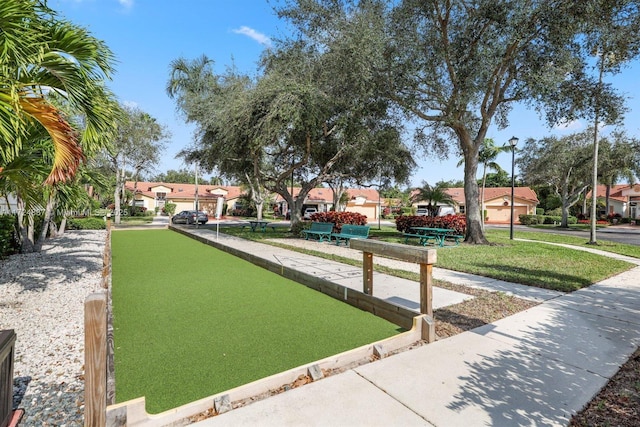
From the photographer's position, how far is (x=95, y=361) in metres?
2.05

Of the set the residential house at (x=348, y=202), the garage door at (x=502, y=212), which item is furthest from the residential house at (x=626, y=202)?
the residential house at (x=348, y=202)

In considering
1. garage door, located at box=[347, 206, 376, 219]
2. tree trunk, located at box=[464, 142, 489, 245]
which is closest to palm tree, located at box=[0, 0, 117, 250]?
tree trunk, located at box=[464, 142, 489, 245]

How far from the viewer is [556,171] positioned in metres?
28.9

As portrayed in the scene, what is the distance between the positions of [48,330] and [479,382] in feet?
16.8

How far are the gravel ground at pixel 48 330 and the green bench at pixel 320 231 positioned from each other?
7.73 meters

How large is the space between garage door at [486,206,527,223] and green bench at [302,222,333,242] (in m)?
33.1

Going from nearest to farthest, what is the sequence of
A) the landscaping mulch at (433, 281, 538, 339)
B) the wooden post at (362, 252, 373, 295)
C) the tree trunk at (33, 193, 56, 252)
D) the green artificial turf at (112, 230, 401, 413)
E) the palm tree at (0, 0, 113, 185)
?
the green artificial turf at (112, 230, 401, 413) < the palm tree at (0, 0, 113, 185) < the landscaping mulch at (433, 281, 538, 339) < the wooden post at (362, 252, 373, 295) < the tree trunk at (33, 193, 56, 252)

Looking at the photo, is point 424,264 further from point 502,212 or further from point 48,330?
point 502,212

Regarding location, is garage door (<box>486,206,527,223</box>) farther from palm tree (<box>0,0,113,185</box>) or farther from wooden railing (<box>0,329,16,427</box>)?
wooden railing (<box>0,329,16,427</box>)

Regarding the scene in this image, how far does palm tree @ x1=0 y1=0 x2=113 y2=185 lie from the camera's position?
132 inches

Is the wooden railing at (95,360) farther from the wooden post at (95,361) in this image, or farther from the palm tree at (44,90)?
the palm tree at (44,90)

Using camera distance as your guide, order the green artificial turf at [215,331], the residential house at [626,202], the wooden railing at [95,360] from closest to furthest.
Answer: the wooden railing at [95,360], the green artificial turf at [215,331], the residential house at [626,202]

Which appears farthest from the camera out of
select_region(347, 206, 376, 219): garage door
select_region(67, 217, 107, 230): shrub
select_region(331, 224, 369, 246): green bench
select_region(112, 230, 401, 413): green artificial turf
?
select_region(347, 206, 376, 219): garage door

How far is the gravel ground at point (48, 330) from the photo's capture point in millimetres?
2667
